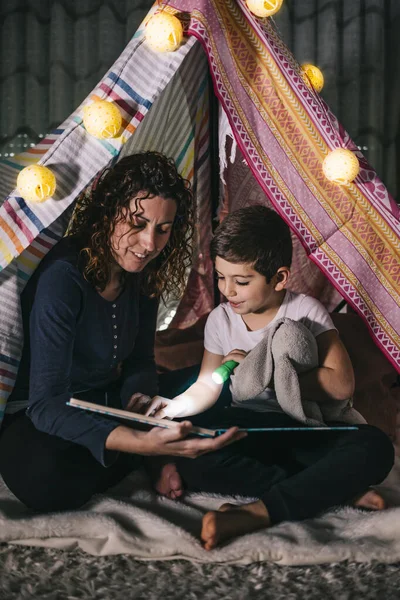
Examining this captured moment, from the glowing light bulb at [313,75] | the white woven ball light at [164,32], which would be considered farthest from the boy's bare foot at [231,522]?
the glowing light bulb at [313,75]

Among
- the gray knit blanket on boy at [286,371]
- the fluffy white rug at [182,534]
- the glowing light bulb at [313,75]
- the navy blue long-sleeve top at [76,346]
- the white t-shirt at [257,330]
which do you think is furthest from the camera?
the glowing light bulb at [313,75]

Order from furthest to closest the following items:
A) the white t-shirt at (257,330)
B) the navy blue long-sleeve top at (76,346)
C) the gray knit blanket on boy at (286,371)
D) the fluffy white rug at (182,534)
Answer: the white t-shirt at (257,330), the gray knit blanket on boy at (286,371), the navy blue long-sleeve top at (76,346), the fluffy white rug at (182,534)

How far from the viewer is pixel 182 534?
3.97ft

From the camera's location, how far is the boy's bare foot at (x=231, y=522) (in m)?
1.18

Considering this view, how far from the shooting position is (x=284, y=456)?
1464mm

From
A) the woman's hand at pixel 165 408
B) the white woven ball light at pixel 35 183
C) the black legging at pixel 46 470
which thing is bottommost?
the black legging at pixel 46 470

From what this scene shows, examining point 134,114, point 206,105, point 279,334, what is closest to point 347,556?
point 279,334

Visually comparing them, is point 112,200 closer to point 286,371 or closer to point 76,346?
point 76,346

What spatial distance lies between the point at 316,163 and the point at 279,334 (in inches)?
17.0

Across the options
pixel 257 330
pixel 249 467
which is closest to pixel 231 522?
pixel 249 467

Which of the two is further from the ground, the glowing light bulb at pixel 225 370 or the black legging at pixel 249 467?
the glowing light bulb at pixel 225 370

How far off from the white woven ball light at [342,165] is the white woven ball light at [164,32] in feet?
1.35

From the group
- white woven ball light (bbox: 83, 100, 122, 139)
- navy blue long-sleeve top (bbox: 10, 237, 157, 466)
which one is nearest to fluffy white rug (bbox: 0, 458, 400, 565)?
navy blue long-sleeve top (bbox: 10, 237, 157, 466)

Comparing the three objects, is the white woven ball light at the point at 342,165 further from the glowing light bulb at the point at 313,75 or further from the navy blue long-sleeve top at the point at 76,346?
the navy blue long-sleeve top at the point at 76,346
